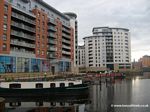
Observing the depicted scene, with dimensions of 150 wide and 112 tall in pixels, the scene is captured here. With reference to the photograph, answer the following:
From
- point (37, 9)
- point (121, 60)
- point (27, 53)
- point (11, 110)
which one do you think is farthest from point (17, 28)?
point (121, 60)

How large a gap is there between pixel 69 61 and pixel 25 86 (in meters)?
74.4

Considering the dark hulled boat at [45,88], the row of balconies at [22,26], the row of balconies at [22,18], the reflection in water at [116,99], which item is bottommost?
the reflection in water at [116,99]

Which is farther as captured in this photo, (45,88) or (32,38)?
(32,38)

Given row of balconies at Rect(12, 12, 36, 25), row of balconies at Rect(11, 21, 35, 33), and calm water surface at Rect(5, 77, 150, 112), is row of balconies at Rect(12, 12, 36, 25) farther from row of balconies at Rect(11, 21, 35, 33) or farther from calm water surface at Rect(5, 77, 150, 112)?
calm water surface at Rect(5, 77, 150, 112)

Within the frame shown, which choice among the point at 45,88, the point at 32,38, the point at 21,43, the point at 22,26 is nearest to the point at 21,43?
the point at 21,43

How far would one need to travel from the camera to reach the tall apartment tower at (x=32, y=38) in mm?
70875

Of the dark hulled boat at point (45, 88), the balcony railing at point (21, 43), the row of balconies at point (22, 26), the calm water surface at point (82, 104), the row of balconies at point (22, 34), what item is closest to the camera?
the calm water surface at point (82, 104)

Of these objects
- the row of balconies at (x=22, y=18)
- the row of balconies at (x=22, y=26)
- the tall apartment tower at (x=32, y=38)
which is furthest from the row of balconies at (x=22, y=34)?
the row of balconies at (x=22, y=18)

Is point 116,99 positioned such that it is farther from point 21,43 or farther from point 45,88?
point 21,43

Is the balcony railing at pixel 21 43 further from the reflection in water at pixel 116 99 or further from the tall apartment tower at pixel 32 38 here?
the reflection in water at pixel 116 99

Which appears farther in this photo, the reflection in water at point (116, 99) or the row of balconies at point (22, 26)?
the row of balconies at point (22, 26)

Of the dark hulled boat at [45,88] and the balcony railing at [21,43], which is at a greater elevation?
the balcony railing at [21,43]

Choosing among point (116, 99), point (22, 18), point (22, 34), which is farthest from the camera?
point (22, 18)

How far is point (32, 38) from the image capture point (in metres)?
85.2
